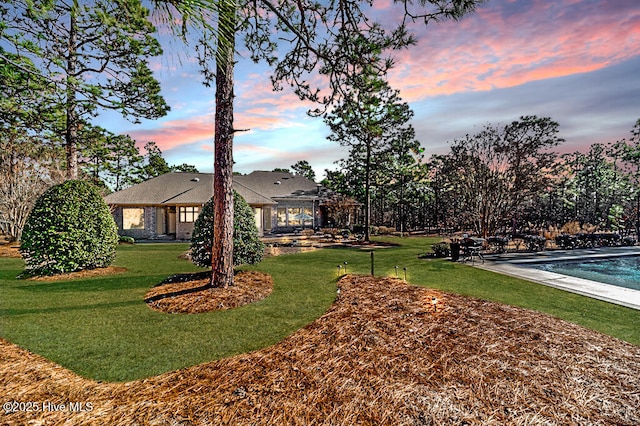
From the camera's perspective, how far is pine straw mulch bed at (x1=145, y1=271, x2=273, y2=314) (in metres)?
5.85

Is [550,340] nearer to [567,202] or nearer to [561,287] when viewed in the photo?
[561,287]

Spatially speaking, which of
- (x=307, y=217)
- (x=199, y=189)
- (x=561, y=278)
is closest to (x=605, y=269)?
(x=561, y=278)

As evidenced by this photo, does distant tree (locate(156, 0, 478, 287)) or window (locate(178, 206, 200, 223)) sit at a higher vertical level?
distant tree (locate(156, 0, 478, 287))

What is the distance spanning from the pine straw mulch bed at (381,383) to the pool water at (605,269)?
21.5ft

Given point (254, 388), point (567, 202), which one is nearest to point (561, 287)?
point (254, 388)

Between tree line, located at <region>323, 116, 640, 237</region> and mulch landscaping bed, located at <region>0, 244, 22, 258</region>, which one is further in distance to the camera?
tree line, located at <region>323, 116, 640, 237</region>

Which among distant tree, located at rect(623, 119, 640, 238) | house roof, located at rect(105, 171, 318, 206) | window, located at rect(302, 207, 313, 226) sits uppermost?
distant tree, located at rect(623, 119, 640, 238)

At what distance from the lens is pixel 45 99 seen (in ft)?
19.6

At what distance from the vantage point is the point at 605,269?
11016 mm

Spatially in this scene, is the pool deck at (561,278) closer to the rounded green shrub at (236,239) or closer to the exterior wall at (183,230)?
the rounded green shrub at (236,239)

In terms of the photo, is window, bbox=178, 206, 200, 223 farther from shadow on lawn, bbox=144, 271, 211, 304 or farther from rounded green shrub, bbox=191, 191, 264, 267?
shadow on lawn, bbox=144, 271, 211, 304

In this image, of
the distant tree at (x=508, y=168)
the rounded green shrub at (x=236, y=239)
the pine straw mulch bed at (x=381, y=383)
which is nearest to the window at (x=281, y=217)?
the distant tree at (x=508, y=168)

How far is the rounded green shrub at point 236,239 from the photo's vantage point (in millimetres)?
8148

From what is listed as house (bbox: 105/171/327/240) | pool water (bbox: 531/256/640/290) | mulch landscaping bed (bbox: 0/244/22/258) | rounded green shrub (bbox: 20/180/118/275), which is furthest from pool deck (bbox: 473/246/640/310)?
mulch landscaping bed (bbox: 0/244/22/258)
